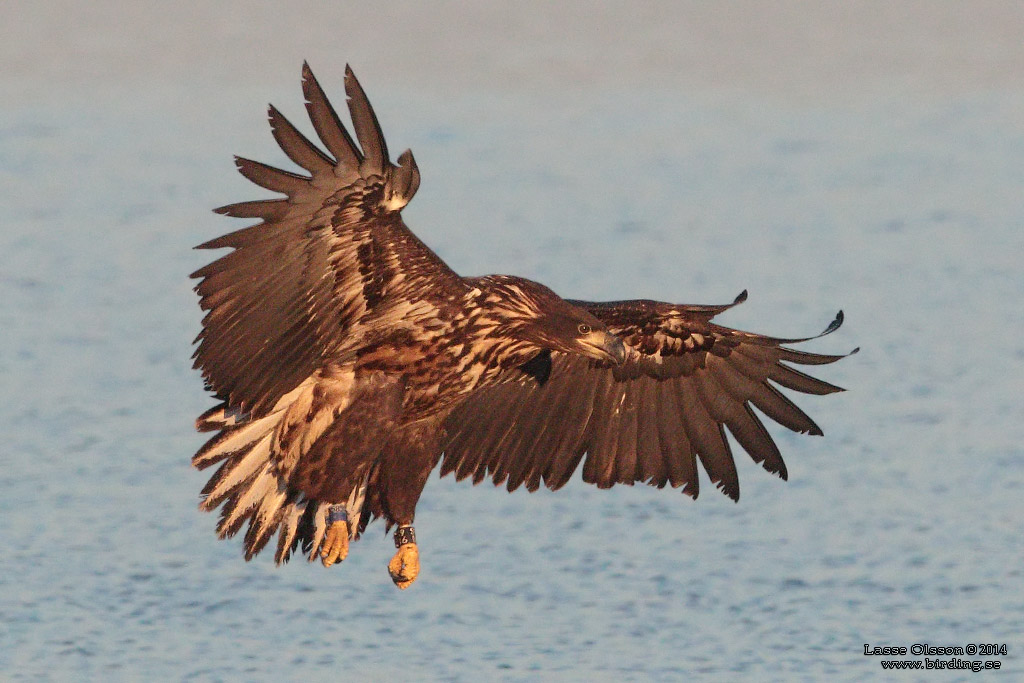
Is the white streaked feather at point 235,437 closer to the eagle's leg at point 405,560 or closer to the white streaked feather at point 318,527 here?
the white streaked feather at point 318,527

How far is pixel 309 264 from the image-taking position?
25.7ft

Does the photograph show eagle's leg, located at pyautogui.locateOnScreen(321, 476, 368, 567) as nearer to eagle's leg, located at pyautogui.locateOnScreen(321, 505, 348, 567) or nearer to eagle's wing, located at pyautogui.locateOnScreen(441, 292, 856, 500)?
eagle's leg, located at pyautogui.locateOnScreen(321, 505, 348, 567)

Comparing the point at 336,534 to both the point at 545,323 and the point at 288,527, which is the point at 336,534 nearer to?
the point at 288,527

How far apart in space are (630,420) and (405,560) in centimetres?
145

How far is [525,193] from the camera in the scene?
49.5 feet

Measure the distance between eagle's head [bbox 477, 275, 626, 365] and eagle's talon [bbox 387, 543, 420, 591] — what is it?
1.03m

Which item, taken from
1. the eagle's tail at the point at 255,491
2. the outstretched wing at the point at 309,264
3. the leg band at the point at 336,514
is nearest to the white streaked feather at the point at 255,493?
the eagle's tail at the point at 255,491

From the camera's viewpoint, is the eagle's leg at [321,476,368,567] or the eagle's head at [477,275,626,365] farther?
the eagle's leg at [321,476,368,567]

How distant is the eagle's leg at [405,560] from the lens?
8.56 m

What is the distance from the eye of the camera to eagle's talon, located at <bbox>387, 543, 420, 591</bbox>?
855 cm

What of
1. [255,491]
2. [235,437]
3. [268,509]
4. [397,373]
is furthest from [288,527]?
[397,373]

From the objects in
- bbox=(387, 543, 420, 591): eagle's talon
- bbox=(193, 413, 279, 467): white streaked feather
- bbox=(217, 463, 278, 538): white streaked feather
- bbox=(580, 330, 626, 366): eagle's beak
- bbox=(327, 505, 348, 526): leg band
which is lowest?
bbox=(387, 543, 420, 591): eagle's talon

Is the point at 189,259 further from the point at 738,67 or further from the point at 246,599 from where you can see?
the point at 738,67

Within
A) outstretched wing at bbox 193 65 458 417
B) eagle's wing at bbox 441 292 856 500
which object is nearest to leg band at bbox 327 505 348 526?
outstretched wing at bbox 193 65 458 417
